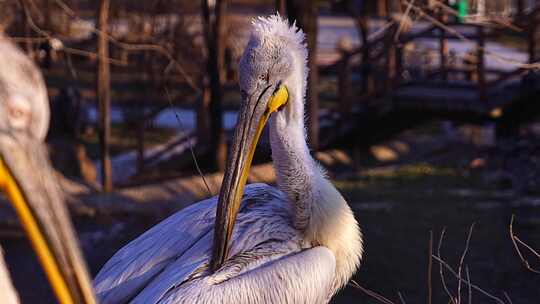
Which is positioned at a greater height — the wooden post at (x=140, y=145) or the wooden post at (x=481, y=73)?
the wooden post at (x=481, y=73)

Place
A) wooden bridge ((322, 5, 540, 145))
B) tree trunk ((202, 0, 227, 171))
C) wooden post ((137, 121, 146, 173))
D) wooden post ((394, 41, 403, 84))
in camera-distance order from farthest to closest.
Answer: wooden post ((394, 41, 403, 84)) → wooden bridge ((322, 5, 540, 145)) → wooden post ((137, 121, 146, 173)) → tree trunk ((202, 0, 227, 171))

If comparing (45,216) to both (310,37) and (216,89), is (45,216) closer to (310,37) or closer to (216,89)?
(310,37)

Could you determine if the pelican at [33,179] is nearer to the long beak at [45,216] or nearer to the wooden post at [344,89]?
the long beak at [45,216]

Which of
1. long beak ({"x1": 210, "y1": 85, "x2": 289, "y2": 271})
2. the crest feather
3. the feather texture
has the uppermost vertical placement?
the crest feather

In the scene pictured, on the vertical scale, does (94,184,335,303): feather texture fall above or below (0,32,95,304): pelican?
below

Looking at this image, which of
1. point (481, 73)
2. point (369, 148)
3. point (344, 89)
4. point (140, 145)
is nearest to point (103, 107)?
point (140, 145)

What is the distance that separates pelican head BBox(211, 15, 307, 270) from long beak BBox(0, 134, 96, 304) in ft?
6.48

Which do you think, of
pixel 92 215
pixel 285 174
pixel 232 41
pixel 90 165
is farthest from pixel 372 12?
pixel 285 174

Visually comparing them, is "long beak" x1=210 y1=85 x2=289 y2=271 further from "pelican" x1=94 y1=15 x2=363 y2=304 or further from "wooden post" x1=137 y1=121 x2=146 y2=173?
"wooden post" x1=137 y1=121 x2=146 y2=173

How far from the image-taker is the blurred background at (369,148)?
23.7 ft

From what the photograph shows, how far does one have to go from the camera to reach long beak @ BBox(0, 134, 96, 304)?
1938 mm

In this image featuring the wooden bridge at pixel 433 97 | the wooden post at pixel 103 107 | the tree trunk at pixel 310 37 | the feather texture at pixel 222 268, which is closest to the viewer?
the feather texture at pixel 222 268

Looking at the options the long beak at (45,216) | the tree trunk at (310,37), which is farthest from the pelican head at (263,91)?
the tree trunk at (310,37)

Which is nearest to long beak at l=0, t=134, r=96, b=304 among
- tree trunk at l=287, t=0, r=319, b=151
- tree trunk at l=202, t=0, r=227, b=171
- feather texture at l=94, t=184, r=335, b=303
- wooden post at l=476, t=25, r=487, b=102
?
feather texture at l=94, t=184, r=335, b=303
